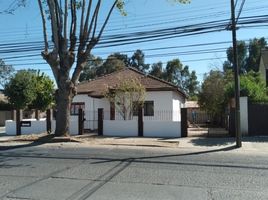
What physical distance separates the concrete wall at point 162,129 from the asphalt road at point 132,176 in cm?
853

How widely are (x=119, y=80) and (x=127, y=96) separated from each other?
14.2 feet

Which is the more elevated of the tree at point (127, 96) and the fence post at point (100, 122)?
the tree at point (127, 96)

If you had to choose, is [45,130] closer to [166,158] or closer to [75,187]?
[166,158]

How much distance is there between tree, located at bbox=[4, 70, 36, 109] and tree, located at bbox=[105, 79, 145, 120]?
13.9 m

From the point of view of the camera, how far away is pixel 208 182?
995 centimetres

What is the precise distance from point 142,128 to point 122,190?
1601 cm

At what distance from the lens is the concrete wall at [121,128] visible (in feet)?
83.4

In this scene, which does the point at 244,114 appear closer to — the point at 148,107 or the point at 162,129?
the point at 162,129

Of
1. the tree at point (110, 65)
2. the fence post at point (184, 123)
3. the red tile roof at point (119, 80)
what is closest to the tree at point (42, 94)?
the red tile roof at point (119, 80)

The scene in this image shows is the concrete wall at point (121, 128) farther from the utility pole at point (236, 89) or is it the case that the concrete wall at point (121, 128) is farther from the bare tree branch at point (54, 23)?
the utility pole at point (236, 89)

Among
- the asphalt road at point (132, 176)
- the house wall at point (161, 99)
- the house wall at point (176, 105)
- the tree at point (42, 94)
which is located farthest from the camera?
the tree at point (42, 94)

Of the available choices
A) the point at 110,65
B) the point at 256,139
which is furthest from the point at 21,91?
the point at 110,65

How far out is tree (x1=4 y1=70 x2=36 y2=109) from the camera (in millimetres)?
40625

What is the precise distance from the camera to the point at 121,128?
2564 cm
